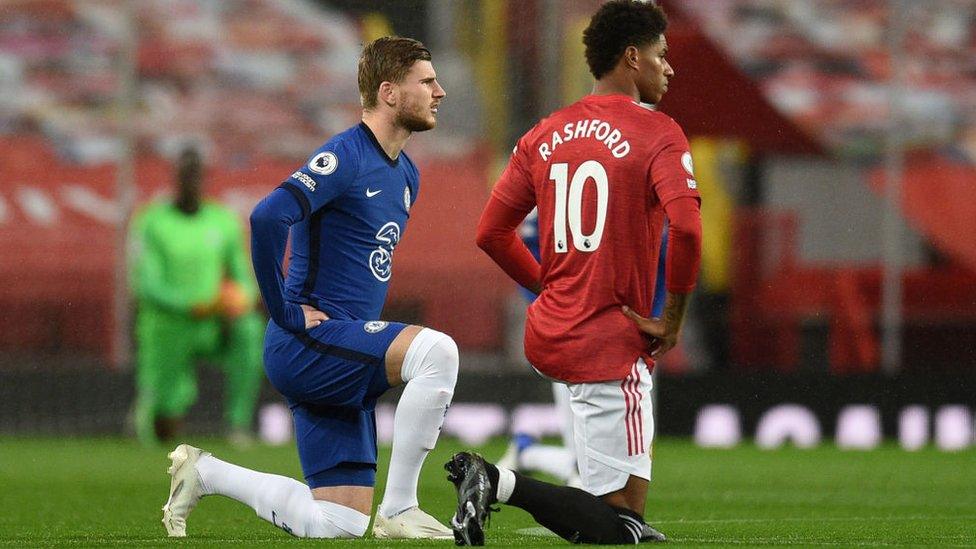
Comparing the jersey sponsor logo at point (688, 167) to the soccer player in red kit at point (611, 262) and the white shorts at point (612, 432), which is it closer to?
the soccer player in red kit at point (611, 262)

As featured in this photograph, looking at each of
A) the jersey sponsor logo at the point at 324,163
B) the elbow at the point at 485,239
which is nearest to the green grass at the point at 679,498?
the elbow at the point at 485,239

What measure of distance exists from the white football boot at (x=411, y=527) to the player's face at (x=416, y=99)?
46.8 inches

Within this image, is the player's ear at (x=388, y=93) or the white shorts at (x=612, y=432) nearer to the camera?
the white shorts at (x=612, y=432)

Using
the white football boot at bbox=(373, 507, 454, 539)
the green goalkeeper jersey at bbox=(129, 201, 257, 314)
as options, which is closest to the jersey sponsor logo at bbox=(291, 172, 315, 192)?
the white football boot at bbox=(373, 507, 454, 539)

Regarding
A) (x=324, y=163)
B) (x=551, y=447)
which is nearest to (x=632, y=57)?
(x=324, y=163)

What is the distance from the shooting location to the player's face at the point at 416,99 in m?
5.74

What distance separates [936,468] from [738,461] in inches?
45.9

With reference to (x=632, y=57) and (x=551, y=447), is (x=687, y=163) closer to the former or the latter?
(x=632, y=57)

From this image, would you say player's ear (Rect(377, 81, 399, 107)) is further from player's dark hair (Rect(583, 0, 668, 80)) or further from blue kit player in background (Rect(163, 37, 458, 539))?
player's dark hair (Rect(583, 0, 668, 80))

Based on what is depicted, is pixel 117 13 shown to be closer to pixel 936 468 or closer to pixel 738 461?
pixel 738 461

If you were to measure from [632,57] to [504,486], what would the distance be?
124cm

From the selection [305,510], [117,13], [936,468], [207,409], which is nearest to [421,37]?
[117,13]

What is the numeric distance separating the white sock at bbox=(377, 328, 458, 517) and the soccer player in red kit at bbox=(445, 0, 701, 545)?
1.03ft

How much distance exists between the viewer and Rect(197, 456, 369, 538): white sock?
219 inches
